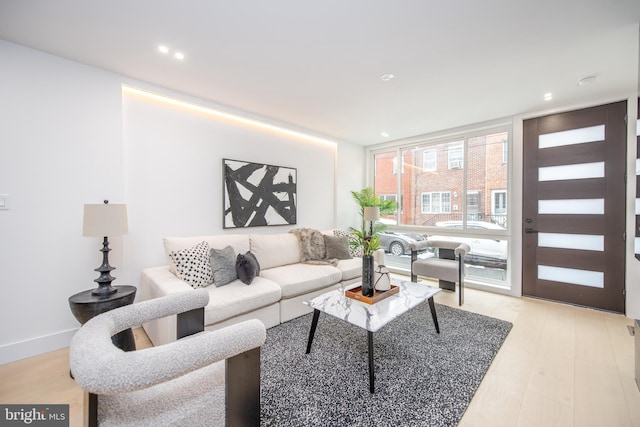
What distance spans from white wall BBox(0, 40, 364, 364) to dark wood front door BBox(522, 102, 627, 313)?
440 cm

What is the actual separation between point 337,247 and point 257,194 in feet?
4.59

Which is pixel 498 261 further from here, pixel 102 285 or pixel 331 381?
pixel 102 285

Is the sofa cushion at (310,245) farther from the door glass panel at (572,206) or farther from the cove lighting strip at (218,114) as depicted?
the door glass panel at (572,206)

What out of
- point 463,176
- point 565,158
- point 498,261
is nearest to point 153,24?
point 463,176

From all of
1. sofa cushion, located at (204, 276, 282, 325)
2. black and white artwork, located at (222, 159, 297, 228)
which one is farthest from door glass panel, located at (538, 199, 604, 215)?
sofa cushion, located at (204, 276, 282, 325)

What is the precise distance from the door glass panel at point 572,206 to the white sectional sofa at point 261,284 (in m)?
2.29

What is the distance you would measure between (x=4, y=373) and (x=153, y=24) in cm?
288

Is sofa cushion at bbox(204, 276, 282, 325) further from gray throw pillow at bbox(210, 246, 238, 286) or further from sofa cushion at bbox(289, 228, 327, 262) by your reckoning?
sofa cushion at bbox(289, 228, 327, 262)

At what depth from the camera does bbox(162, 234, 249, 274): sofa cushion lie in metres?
2.69

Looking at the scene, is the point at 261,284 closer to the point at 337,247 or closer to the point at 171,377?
the point at 337,247

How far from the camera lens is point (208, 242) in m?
2.89

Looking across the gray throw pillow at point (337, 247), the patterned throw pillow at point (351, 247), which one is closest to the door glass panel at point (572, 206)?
the patterned throw pillow at point (351, 247)

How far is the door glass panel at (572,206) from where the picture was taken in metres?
3.13

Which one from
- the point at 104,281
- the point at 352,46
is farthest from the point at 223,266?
the point at 352,46
